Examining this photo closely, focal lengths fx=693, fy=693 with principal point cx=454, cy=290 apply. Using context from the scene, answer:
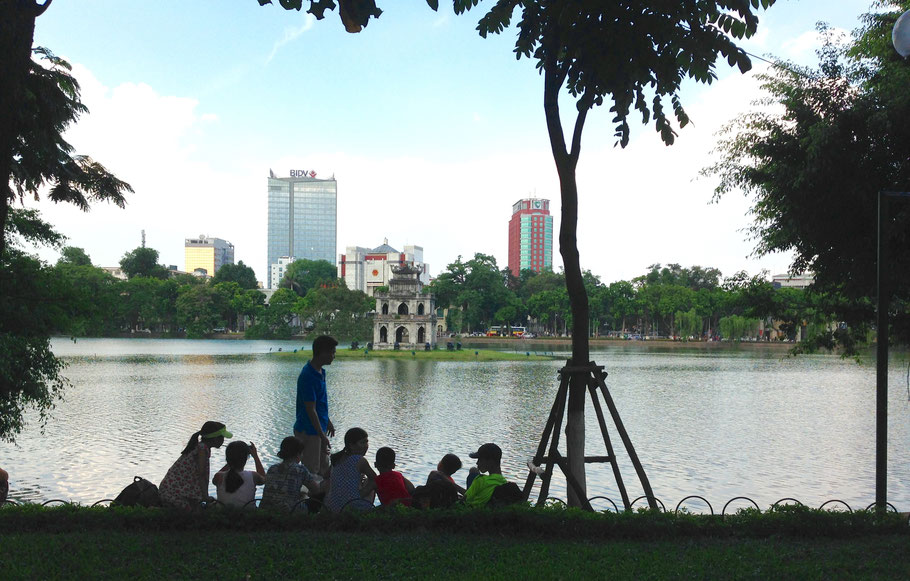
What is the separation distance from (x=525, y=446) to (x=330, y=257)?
613 feet

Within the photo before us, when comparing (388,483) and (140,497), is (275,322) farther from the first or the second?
(388,483)

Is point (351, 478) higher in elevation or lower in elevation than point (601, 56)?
lower

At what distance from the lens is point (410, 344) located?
57.7m

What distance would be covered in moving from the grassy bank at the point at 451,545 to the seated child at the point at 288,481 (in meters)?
0.48

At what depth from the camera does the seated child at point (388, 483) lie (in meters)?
6.86

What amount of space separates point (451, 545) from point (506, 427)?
11.9 metres

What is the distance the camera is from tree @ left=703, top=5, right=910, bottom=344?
1074 centimetres

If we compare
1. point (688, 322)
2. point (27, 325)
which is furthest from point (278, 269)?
point (27, 325)

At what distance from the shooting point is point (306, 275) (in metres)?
134

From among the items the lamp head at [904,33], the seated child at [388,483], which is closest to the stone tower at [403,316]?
the seated child at [388,483]

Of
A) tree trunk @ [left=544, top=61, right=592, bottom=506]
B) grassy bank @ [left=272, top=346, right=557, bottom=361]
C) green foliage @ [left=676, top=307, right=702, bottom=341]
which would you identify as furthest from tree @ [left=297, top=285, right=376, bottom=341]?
tree trunk @ [left=544, top=61, right=592, bottom=506]

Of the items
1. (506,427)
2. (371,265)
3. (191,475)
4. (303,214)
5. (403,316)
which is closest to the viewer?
(191,475)

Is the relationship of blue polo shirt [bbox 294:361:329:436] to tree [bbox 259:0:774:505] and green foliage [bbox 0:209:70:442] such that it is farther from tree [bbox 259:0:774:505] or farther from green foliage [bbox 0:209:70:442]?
green foliage [bbox 0:209:70:442]

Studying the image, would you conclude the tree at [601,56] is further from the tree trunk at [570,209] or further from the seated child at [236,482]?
the seated child at [236,482]
